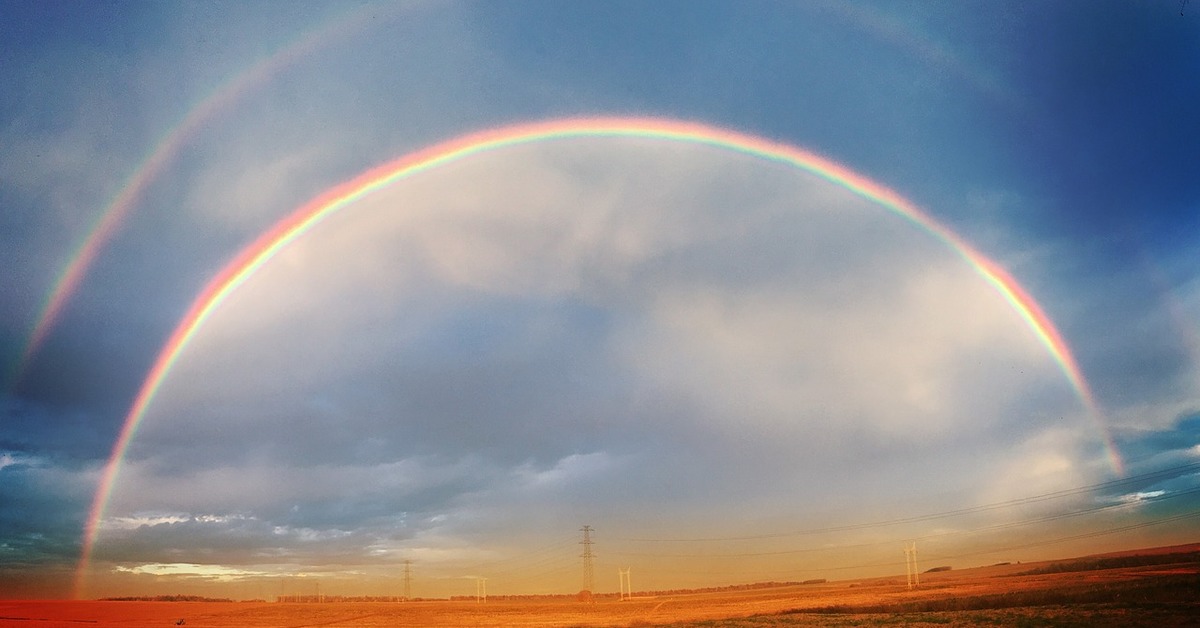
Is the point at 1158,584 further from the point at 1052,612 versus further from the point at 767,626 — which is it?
the point at 767,626

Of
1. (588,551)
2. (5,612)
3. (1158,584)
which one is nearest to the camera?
(1158,584)

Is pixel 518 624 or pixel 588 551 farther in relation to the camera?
pixel 588 551

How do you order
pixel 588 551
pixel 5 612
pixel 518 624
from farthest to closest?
pixel 588 551
pixel 5 612
pixel 518 624

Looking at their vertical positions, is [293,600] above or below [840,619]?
below

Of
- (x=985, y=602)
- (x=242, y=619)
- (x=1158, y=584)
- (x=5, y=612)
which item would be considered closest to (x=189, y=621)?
(x=242, y=619)

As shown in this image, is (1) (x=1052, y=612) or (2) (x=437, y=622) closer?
(1) (x=1052, y=612)

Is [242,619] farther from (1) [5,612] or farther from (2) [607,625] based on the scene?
(2) [607,625]

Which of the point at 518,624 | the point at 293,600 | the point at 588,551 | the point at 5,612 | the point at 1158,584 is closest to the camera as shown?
the point at 1158,584

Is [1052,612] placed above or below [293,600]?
above

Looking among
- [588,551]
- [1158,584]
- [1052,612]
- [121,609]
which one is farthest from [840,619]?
[121,609]
